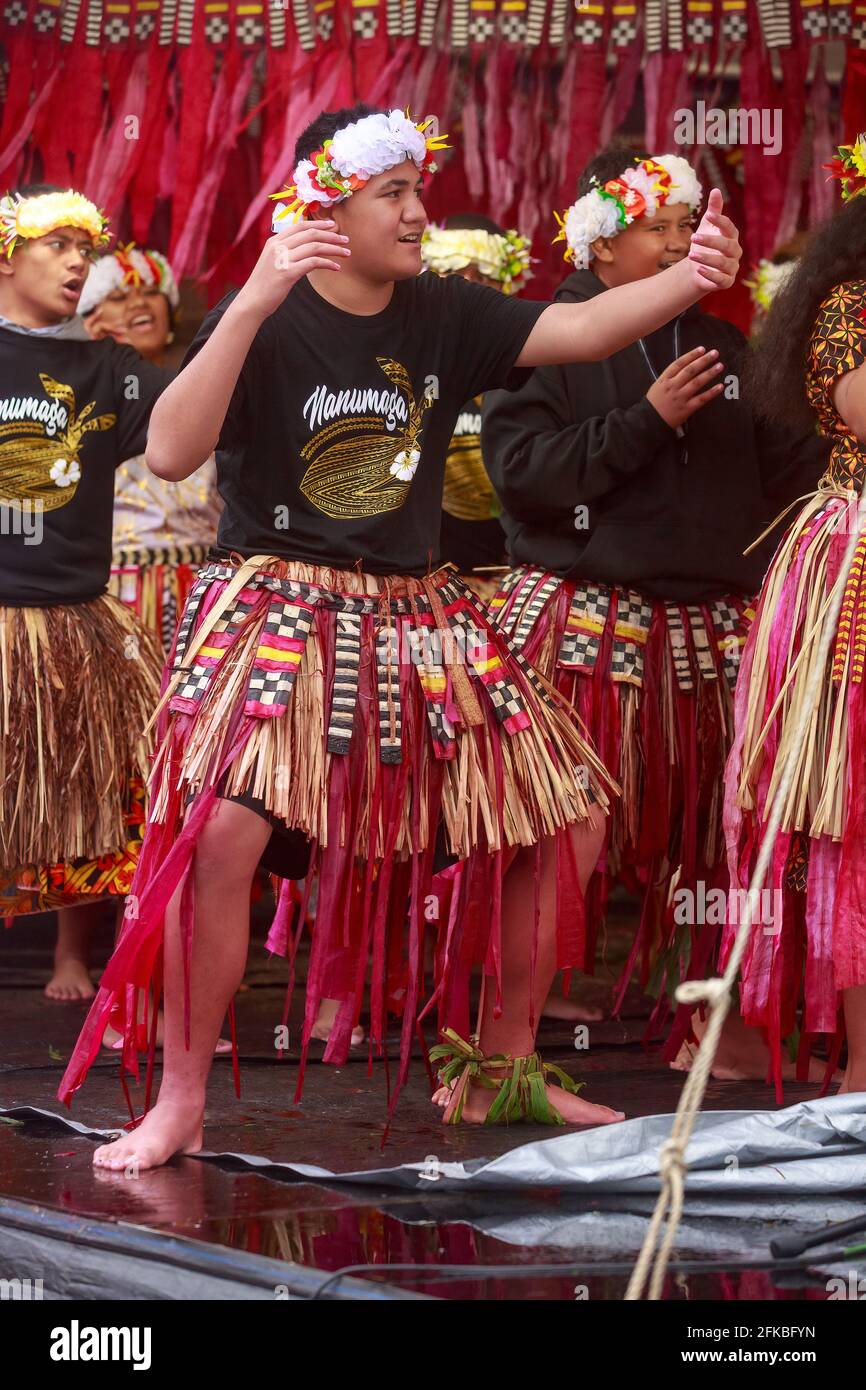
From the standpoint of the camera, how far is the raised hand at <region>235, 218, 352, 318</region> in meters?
2.61

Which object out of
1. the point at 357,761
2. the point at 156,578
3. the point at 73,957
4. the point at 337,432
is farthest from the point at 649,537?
the point at 156,578

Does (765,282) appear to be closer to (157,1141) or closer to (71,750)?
(71,750)

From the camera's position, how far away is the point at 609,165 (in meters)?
3.61

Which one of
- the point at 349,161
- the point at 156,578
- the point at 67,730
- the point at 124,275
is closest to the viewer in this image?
the point at 349,161

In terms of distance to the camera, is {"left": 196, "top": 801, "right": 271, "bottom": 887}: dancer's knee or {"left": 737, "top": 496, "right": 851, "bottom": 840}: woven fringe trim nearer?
{"left": 196, "top": 801, "right": 271, "bottom": 887}: dancer's knee

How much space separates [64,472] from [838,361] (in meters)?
1.78

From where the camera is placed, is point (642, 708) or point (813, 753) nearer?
point (813, 753)

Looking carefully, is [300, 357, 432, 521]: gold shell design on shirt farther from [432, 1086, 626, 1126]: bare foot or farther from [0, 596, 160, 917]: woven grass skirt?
[0, 596, 160, 917]: woven grass skirt

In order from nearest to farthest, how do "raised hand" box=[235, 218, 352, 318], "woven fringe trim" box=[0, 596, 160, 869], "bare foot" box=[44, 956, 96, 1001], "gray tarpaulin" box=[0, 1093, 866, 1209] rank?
"gray tarpaulin" box=[0, 1093, 866, 1209], "raised hand" box=[235, 218, 352, 318], "woven fringe trim" box=[0, 596, 160, 869], "bare foot" box=[44, 956, 96, 1001]

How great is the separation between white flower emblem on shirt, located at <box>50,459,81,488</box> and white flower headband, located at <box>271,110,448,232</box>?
4.12 feet

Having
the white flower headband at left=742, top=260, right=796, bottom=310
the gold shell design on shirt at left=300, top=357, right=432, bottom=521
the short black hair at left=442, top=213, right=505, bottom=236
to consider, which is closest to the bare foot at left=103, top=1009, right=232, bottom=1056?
the gold shell design on shirt at left=300, top=357, right=432, bottom=521

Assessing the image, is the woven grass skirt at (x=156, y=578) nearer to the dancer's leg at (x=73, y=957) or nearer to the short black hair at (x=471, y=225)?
the dancer's leg at (x=73, y=957)

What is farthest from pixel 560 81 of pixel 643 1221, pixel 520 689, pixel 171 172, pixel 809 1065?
pixel 643 1221

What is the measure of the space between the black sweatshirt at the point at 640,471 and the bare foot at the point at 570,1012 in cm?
103
